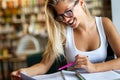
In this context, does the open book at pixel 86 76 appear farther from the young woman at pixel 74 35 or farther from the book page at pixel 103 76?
the young woman at pixel 74 35

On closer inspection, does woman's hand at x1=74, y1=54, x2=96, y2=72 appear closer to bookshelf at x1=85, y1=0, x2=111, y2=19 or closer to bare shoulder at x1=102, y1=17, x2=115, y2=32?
bare shoulder at x1=102, y1=17, x2=115, y2=32

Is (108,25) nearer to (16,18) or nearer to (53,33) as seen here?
(53,33)

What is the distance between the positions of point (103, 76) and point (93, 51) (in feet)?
0.93

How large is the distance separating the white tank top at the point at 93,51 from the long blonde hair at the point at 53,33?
0.10 feet

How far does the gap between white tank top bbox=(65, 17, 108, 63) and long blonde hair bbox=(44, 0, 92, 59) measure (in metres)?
0.03

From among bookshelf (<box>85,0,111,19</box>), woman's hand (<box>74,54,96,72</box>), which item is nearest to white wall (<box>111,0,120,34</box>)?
woman's hand (<box>74,54,96,72</box>)

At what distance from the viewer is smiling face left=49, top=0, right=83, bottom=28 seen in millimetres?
1291

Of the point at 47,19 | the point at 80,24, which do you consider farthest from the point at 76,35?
the point at 47,19

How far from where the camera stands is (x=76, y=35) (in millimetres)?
1451

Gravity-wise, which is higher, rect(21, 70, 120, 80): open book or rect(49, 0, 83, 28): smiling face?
rect(49, 0, 83, 28): smiling face

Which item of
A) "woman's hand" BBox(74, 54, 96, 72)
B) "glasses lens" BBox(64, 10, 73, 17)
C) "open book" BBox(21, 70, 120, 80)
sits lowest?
"open book" BBox(21, 70, 120, 80)

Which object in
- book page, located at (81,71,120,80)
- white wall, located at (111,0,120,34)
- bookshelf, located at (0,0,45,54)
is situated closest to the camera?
book page, located at (81,71,120,80)

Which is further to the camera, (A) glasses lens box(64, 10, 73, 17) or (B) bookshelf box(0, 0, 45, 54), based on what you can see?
(B) bookshelf box(0, 0, 45, 54)

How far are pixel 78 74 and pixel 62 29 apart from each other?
0.34 m
